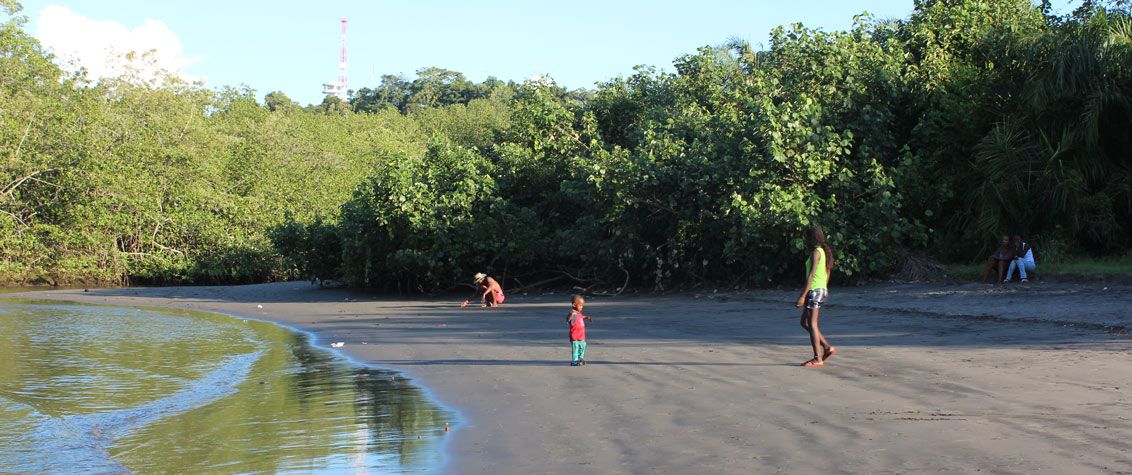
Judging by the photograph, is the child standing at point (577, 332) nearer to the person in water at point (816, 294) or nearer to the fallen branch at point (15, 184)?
the person in water at point (816, 294)

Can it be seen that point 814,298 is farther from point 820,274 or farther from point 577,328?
point 577,328

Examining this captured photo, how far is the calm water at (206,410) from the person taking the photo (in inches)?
283

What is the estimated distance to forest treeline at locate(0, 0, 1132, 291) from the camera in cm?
1877

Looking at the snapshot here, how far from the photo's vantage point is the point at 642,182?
2136 centimetres

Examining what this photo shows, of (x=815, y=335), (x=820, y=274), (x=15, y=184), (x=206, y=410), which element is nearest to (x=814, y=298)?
(x=820, y=274)

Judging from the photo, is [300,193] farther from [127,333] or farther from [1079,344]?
[1079,344]

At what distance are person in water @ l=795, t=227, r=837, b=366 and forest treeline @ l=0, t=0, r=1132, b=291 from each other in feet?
27.7

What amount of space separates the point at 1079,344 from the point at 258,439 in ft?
27.2

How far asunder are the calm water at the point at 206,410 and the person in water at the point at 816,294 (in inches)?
152

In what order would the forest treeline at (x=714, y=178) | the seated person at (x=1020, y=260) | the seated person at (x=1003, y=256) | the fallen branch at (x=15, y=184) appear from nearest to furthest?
1. the seated person at (x=1020, y=260)
2. the seated person at (x=1003, y=256)
3. the forest treeline at (x=714, y=178)
4. the fallen branch at (x=15, y=184)

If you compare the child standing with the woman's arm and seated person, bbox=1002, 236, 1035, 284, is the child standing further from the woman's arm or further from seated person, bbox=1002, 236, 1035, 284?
seated person, bbox=1002, 236, 1035, 284

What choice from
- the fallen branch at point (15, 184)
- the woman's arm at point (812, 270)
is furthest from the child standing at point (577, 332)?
the fallen branch at point (15, 184)

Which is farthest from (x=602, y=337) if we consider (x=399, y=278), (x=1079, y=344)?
(x=399, y=278)

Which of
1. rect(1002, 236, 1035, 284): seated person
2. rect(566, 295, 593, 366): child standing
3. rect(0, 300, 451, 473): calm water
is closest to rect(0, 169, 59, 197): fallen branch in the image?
rect(0, 300, 451, 473): calm water
